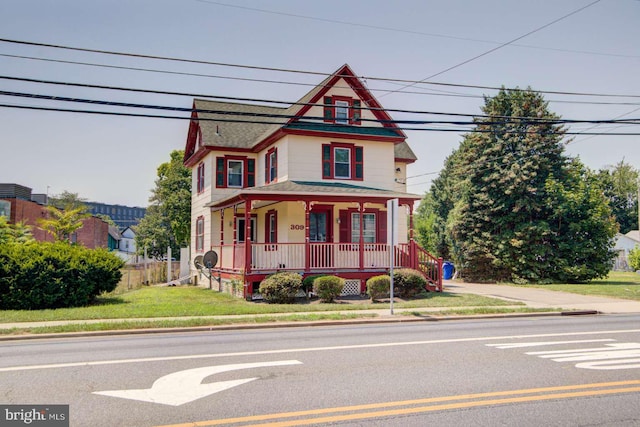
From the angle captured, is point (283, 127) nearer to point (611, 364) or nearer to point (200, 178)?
point (200, 178)

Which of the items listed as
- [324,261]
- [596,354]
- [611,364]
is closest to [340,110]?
[324,261]

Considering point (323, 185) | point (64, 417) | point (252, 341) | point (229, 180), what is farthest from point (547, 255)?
point (64, 417)

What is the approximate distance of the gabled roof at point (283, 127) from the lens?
23.9 meters

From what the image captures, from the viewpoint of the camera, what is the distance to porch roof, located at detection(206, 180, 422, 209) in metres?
20.2

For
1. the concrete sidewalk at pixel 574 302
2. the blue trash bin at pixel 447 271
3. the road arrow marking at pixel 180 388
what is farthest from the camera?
the blue trash bin at pixel 447 271

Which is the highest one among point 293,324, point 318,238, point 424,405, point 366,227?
point 366,227

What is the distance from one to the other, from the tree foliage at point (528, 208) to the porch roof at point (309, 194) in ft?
A: 35.2

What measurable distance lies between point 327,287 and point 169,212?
1396 inches

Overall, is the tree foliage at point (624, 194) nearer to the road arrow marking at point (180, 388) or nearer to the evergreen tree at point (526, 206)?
the evergreen tree at point (526, 206)

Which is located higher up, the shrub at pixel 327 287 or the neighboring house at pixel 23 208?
the neighboring house at pixel 23 208

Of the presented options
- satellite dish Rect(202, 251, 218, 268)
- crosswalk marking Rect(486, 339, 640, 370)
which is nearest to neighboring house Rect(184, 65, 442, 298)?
satellite dish Rect(202, 251, 218, 268)

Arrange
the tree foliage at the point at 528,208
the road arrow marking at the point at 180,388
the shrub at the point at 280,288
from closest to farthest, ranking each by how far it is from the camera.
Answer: the road arrow marking at the point at 180,388 → the shrub at the point at 280,288 → the tree foliage at the point at 528,208

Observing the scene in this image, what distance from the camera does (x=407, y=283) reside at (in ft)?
64.1

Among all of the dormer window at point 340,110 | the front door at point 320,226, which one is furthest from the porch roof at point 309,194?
the dormer window at point 340,110
